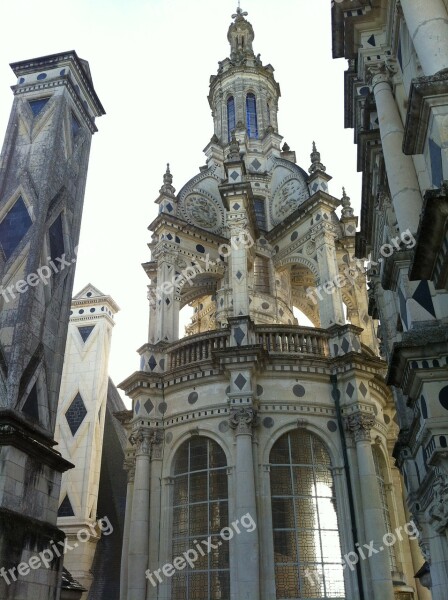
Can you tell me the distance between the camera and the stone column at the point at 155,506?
18281 millimetres

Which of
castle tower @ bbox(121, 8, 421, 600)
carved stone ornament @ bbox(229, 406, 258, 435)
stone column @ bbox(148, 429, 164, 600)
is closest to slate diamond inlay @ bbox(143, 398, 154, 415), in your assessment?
castle tower @ bbox(121, 8, 421, 600)

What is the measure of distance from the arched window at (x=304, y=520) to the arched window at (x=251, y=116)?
61.2 ft

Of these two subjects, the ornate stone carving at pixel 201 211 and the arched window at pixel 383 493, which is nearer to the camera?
the arched window at pixel 383 493

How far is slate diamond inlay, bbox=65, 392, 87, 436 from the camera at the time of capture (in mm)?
29141

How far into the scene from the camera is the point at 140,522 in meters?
18.8

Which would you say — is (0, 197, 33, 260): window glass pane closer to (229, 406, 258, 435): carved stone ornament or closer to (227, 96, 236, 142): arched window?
(229, 406, 258, 435): carved stone ornament

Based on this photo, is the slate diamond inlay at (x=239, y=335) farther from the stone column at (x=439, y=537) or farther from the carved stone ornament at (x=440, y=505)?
the carved stone ornament at (x=440, y=505)

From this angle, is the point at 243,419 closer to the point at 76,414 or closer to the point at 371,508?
the point at 371,508

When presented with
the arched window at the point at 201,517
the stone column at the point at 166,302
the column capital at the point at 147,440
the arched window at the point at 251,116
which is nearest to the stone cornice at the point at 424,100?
the arched window at the point at 201,517

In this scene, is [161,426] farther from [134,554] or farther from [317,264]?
[317,264]

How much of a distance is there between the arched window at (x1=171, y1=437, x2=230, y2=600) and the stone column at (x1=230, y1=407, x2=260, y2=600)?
0.89 m

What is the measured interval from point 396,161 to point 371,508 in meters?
11.4

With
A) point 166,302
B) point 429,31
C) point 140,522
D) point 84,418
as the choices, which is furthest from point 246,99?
point 429,31

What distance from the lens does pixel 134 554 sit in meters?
18.3
